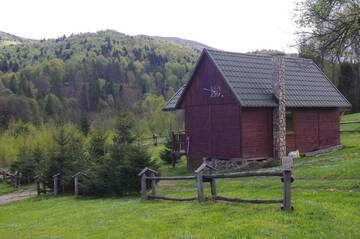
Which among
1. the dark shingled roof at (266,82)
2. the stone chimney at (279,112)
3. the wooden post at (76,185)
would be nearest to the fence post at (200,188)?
the wooden post at (76,185)

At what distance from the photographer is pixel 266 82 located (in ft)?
94.1

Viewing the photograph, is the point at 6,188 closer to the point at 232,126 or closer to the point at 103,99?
the point at 232,126

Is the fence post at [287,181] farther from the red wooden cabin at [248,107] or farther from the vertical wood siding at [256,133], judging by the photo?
the vertical wood siding at [256,133]

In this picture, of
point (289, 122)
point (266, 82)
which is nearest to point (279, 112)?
point (289, 122)

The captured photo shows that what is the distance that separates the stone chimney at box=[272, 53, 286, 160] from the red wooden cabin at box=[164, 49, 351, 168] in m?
0.31

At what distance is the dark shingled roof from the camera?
26922 mm

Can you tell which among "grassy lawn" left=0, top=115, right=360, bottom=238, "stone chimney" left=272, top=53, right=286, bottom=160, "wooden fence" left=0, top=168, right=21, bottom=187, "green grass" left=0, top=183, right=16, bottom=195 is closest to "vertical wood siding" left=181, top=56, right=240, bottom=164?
"stone chimney" left=272, top=53, right=286, bottom=160

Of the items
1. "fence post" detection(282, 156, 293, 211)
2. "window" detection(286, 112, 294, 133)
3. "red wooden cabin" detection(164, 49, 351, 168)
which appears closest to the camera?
"fence post" detection(282, 156, 293, 211)

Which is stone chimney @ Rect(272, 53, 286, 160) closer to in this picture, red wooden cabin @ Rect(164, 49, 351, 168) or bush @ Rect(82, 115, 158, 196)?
red wooden cabin @ Rect(164, 49, 351, 168)

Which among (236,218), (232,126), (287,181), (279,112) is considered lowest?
(236,218)

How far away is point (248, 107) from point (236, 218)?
15283 mm

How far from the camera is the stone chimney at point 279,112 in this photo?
88.8 ft

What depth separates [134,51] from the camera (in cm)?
19225

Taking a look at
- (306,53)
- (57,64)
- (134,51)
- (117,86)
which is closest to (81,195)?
(306,53)
